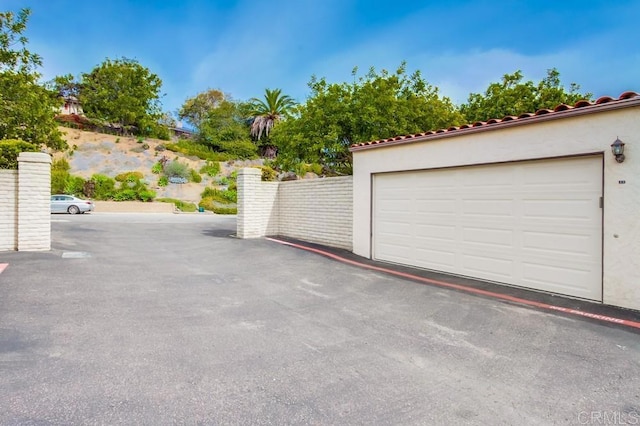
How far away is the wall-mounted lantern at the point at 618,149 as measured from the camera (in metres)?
5.53

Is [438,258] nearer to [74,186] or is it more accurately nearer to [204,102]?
[74,186]

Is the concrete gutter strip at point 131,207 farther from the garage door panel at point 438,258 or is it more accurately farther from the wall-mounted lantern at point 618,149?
the wall-mounted lantern at point 618,149

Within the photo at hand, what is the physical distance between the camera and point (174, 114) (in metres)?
53.8

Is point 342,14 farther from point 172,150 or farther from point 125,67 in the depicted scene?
point 125,67

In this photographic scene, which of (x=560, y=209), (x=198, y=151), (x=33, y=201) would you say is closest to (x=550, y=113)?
(x=560, y=209)

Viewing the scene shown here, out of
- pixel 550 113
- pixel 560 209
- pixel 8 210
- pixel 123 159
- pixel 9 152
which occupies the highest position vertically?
pixel 123 159

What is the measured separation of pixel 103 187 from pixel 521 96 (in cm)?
3153

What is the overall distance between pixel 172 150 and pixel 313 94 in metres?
29.7

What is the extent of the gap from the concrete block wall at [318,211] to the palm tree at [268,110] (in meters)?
31.9

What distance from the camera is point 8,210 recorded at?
30.4 feet

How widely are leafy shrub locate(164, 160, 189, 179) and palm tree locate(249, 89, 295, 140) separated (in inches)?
442

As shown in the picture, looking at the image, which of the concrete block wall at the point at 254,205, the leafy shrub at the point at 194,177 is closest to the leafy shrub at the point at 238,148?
the leafy shrub at the point at 194,177

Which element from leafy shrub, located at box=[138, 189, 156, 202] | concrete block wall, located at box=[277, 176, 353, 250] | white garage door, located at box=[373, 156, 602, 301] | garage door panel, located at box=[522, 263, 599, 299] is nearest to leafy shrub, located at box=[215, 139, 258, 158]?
leafy shrub, located at box=[138, 189, 156, 202]

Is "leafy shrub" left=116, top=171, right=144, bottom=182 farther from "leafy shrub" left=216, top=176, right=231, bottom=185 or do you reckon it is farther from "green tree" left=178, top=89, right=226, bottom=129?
"green tree" left=178, top=89, right=226, bottom=129
